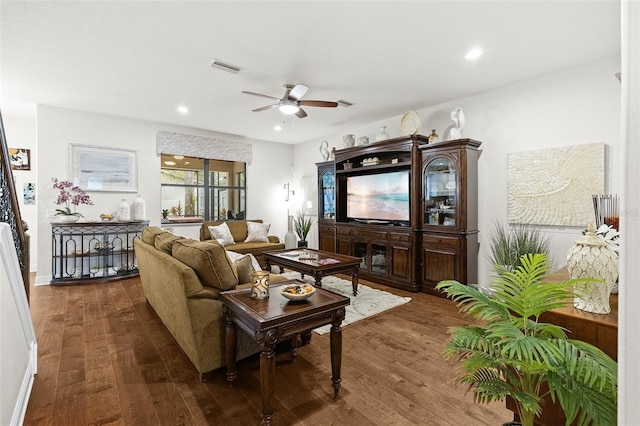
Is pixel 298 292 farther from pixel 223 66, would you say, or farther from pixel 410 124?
pixel 410 124

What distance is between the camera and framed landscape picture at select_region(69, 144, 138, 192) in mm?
4922

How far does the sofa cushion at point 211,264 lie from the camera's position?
2170mm

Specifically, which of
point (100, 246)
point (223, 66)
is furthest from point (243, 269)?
point (100, 246)

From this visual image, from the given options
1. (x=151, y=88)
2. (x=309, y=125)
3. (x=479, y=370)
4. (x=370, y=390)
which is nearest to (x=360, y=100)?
(x=309, y=125)

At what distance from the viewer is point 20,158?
5480mm

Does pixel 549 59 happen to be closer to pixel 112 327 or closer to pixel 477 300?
pixel 477 300

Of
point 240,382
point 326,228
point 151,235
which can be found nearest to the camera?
point 240,382

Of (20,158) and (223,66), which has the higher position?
(223,66)

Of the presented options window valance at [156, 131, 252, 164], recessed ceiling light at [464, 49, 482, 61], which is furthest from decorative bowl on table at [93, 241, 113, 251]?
recessed ceiling light at [464, 49, 482, 61]

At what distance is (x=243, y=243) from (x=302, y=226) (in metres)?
1.47

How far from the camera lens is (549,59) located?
314 cm

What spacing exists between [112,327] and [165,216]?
3.19m

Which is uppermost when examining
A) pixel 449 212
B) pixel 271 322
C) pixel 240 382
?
pixel 449 212

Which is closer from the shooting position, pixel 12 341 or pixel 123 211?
pixel 12 341
